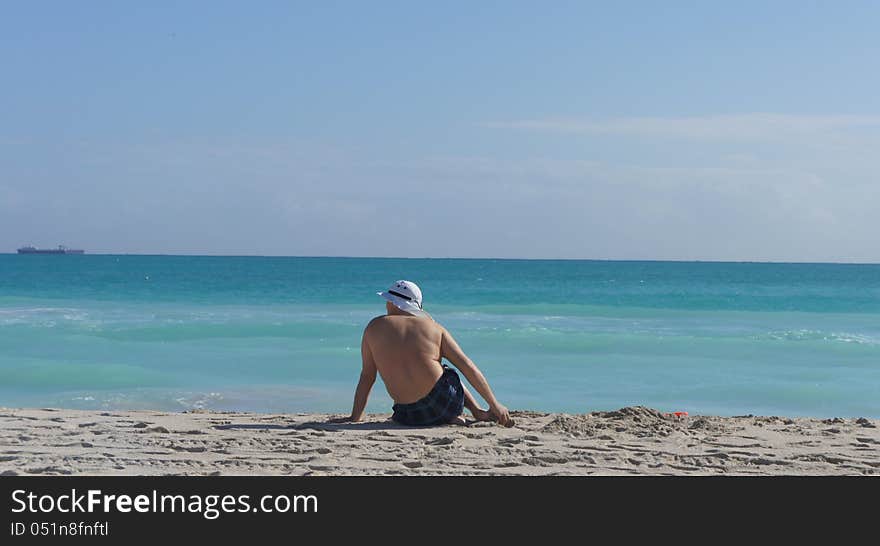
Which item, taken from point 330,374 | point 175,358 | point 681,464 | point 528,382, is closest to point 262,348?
point 175,358

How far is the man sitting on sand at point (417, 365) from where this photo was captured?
6.25 meters

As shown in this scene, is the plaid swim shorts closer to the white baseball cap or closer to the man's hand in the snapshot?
the man's hand

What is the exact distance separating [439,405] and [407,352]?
414 mm

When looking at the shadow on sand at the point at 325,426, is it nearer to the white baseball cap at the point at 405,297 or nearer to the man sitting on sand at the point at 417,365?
the man sitting on sand at the point at 417,365

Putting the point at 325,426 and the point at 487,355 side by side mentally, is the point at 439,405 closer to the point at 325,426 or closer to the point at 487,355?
the point at 325,426

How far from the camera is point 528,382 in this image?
1114 centimetres

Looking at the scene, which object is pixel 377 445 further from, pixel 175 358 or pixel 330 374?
pixel 175 358

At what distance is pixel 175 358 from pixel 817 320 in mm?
16530

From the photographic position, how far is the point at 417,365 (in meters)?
6.22

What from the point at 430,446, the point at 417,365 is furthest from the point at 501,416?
the point at 430,446

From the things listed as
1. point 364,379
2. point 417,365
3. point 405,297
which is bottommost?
point 364,379

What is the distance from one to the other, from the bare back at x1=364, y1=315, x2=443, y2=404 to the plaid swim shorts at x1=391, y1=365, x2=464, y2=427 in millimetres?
41

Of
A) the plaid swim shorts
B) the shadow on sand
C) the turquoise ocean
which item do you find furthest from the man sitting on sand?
the turquoise ocean
